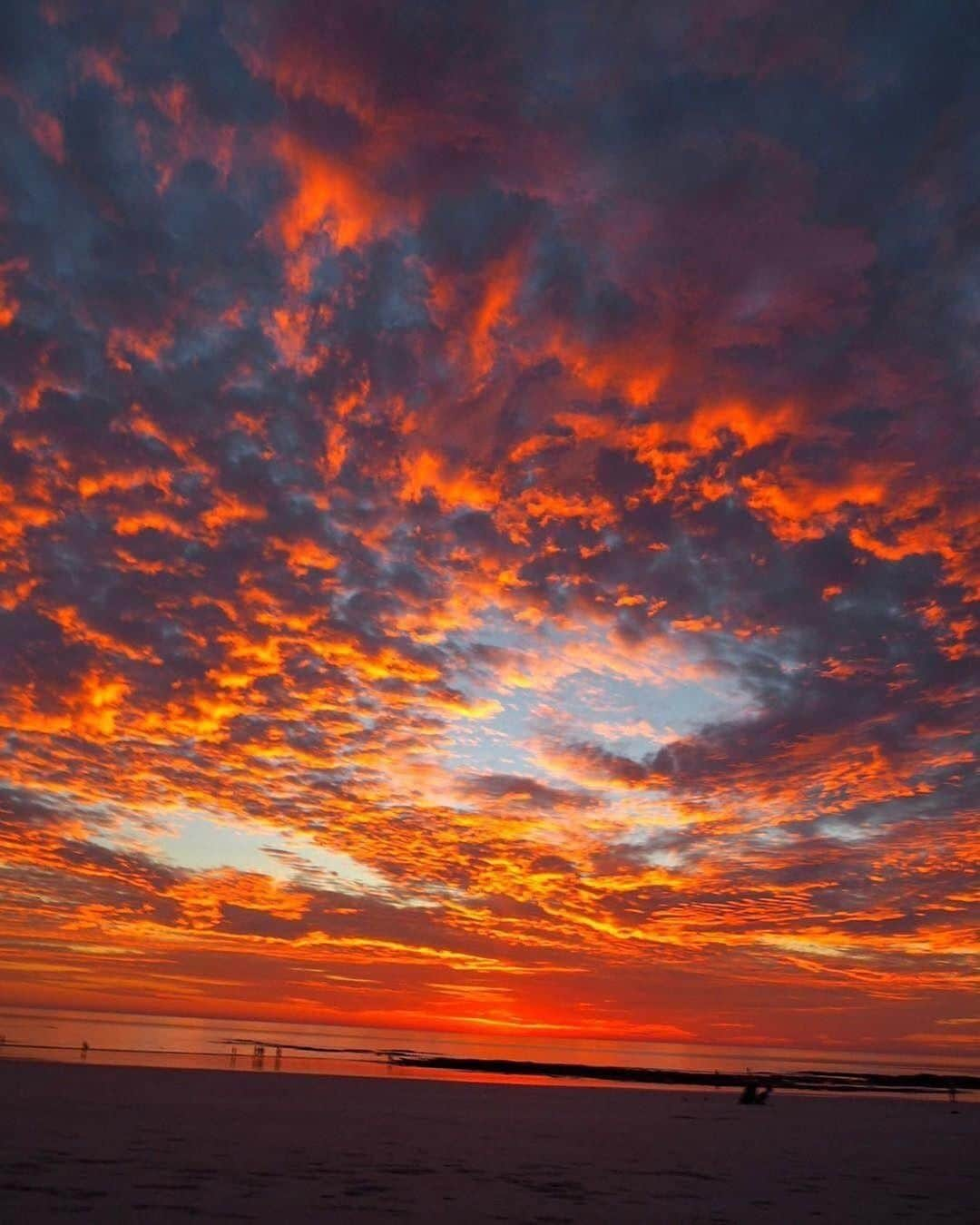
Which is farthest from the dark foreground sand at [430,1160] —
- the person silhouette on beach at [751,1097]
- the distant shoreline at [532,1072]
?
the distant shoreline at [532,1072]

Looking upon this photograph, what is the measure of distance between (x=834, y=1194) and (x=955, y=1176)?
22.4ft

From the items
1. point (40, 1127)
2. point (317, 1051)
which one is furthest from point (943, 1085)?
point (40, 1127)

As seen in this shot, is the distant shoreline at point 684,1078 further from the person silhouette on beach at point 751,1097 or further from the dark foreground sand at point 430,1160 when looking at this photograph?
the dark foreground sand at point 430,1160

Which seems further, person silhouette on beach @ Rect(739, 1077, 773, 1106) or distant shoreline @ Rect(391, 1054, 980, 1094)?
distant shoreline @ Rect(391, 1054, 980, 1094)

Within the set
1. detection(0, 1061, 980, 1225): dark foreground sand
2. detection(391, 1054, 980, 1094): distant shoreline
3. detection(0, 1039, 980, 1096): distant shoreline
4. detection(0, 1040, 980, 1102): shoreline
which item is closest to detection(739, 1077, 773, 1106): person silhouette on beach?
detection(0, 1061, 980, 1225): dark foreground sand

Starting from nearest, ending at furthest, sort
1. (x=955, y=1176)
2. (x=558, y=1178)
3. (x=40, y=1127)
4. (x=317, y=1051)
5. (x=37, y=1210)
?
(x=37, y=1210)
(x=558, y=1178)
(x=40, y=1127)
(x=955, y=1176)
(x=317, y=1051)

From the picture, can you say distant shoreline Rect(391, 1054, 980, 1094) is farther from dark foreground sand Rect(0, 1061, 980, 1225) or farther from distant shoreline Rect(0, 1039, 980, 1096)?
dark foreground sand Rect(0, 1061, 980, 1225)

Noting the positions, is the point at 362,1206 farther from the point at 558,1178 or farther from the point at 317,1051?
the point at 317,1051

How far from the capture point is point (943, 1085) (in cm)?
9056

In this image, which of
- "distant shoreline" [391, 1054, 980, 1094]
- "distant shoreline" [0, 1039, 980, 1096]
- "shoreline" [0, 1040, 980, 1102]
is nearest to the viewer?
"distant shoreline" [0, 1039, 980, 1096]

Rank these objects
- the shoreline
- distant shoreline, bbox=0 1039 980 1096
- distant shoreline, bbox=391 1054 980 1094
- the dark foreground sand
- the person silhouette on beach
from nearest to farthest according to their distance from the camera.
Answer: the dark foreground sand → the person silhouette on beach → distant shoreline, bbox=0 1039 980 1096 → the shoreline → distant shoreline, bbox=391 1054 980 1094

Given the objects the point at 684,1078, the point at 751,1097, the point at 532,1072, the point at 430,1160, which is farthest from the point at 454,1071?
the point at 430,1160

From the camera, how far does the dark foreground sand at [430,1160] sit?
55.4 feet

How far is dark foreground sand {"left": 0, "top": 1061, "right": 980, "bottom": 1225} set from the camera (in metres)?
16.9
